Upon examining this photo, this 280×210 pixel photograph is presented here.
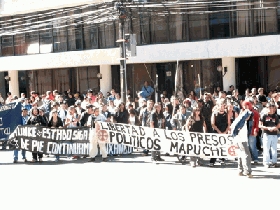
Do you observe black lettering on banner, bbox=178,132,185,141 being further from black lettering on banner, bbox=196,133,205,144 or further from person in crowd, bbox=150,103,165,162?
person in crowd, bbox=150,103,165,162

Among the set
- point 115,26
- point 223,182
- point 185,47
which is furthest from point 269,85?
point 223,182

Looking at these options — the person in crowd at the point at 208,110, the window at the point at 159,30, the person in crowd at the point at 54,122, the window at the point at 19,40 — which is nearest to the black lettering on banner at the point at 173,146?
the person in crowd at the point at 208,110

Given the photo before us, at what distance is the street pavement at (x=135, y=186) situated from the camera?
35.9 ft

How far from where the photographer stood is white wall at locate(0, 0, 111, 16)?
3475 cm

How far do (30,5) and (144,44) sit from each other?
28.9 ft

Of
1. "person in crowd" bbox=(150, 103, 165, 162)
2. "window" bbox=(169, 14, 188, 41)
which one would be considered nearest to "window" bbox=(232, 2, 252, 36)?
"window" bbox=(169, 14, 188, 41)

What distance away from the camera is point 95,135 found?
1789 centimetres

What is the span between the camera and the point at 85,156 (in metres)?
18.6

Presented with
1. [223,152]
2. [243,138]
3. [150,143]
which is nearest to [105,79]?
[150,143]

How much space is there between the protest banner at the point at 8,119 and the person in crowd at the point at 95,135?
9.05ft

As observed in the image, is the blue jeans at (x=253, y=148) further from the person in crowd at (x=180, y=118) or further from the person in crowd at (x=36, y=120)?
the person in crowd at (x=36, y=120)

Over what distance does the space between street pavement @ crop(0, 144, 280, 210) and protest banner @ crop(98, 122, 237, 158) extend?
0.40 metres

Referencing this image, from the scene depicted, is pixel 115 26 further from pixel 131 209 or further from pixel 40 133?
pixel 131 209

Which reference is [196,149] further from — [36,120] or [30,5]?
[30,5]
